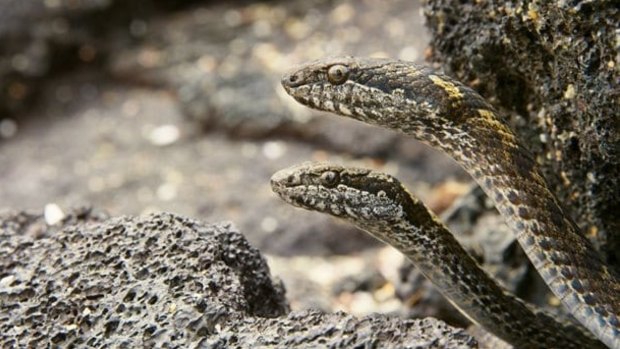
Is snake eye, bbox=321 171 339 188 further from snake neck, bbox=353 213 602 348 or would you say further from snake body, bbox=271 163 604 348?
snake neck, bbox=353 213 602 348

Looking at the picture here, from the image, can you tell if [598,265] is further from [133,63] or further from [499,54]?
[133,63]

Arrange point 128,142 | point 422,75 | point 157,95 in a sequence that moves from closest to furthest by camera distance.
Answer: point 422,75 → point 128,142 → point 157,95

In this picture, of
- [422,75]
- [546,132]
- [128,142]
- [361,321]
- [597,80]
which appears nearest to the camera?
[361,321]

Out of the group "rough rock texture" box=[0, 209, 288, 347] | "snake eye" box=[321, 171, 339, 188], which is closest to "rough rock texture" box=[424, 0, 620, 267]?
"snake eye" box=[321, 171, 339, 188]

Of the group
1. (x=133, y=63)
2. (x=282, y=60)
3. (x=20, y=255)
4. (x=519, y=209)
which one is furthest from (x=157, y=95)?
(x=519, y=209)

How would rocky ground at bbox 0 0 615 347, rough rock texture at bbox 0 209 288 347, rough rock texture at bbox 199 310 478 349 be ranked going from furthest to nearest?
rocky ground at bbox 0 0 615 347, rough rock texture at bbox 0 209 288 347, rough rock texture at bbox 199 310 478 349

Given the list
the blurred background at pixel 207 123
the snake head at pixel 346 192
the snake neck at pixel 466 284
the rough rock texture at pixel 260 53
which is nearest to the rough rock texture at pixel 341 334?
the snake head at pixel 346 192

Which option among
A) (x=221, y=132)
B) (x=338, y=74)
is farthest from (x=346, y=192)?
(x=221, y=132)
